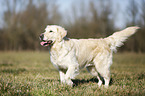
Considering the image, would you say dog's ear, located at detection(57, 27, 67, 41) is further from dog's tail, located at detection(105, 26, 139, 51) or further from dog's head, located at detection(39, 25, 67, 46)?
dog's tail, located at detection(105, 26, 139, 51)

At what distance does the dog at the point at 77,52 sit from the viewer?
157 inches

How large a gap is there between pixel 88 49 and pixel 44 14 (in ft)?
104

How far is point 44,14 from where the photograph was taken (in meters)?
35.0

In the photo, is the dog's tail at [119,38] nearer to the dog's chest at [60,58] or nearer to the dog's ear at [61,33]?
the dog's ear at [61,33]

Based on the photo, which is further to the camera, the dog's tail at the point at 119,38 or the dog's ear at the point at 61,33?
the dog's tail at the point at 119,38

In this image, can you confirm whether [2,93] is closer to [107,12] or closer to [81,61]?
[81,61]

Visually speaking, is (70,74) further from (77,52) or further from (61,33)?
(61,33)

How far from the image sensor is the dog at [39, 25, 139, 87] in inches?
157

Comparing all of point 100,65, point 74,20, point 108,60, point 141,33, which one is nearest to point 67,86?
point 100,65

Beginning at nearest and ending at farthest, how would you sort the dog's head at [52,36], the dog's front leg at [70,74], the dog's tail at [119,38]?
the dog's front leg at [70,74]
the dog's head at [52,36]
the dog's tail at [119,38]

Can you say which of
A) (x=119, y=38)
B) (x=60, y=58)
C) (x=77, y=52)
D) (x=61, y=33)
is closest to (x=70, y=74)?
(x=60, y=58)

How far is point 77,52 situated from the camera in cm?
434

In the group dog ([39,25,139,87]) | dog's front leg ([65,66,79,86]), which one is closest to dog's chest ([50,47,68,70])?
dog ([39,25,139,87])

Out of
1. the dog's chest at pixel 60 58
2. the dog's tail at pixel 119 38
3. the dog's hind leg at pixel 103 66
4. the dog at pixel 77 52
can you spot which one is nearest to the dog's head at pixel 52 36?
the dog at pixel 77 52
